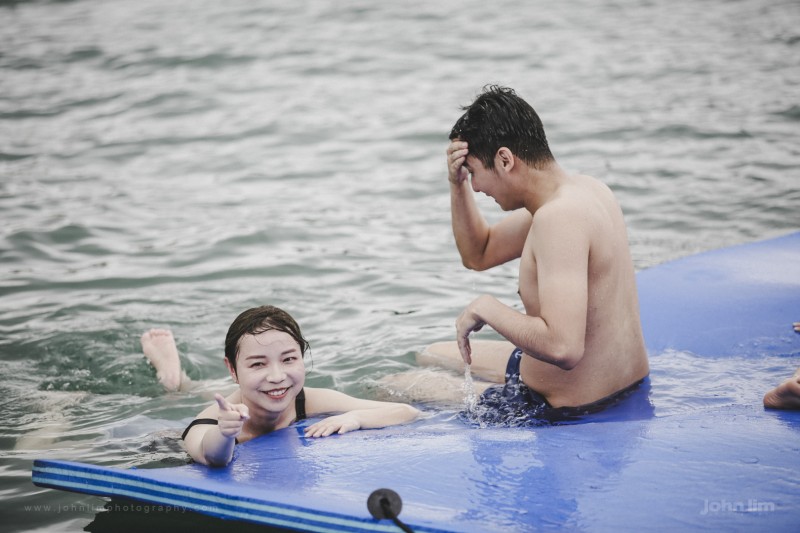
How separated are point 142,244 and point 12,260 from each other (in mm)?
902

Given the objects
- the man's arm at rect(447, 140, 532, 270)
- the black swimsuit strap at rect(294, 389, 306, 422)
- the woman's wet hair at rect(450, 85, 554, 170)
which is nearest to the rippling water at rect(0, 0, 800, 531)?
the black swimsuit strap at rect(294, 389, 306, 422)

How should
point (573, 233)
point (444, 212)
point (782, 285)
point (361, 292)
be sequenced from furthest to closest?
point (444, 212) < point (361, 292) < point (782, 285) < point (573, 233)

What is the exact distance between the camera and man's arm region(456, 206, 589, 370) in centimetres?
328

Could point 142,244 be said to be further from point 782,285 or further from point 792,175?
point 792,175

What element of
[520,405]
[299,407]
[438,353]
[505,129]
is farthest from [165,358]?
[505,129]

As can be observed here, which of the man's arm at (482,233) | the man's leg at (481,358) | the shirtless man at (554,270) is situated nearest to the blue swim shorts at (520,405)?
the shirtless man at (554,270)

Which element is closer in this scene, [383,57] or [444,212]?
[444,212]

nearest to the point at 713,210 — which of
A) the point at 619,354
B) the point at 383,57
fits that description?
the point at 619,354

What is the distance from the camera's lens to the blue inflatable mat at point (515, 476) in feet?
9.16

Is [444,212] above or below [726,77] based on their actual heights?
below

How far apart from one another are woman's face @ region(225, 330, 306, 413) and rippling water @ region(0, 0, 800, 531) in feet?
2.29

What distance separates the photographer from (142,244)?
7.03 m

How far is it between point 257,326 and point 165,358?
1.41m

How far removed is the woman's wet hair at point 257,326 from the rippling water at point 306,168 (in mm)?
696
